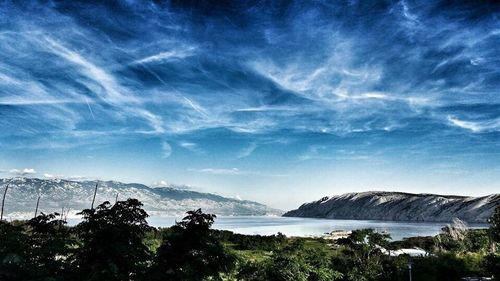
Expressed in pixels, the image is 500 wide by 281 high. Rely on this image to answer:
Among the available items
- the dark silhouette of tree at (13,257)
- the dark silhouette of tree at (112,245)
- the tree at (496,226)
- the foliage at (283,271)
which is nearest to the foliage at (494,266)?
the tree at (496,226)

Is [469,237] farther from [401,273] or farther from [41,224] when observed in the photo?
[41,224]

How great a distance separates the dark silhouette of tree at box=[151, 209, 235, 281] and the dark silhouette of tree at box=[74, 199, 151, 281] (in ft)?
1.80

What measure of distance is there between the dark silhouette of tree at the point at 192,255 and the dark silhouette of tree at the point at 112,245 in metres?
0.55

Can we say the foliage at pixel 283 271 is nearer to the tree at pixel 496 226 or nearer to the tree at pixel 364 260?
the tree at pixel 364 260

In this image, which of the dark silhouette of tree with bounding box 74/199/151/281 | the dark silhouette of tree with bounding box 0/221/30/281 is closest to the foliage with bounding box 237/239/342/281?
the dark silhouette of tree with bounding box 74/199/151/281

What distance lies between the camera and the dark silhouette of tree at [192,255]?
9.64m

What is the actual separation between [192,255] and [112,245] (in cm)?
199

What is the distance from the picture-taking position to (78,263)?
32.3ft

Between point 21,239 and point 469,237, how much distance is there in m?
47.9

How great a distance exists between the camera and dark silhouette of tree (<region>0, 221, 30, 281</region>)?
852 centimetres

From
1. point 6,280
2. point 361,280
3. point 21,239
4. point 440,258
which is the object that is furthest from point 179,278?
point 440,258

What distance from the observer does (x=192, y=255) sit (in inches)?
394

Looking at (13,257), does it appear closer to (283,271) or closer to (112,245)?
(112,245)

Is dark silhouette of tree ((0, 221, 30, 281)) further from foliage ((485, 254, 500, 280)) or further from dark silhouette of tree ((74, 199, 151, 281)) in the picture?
foliage ((485, 254, 500, 280))
